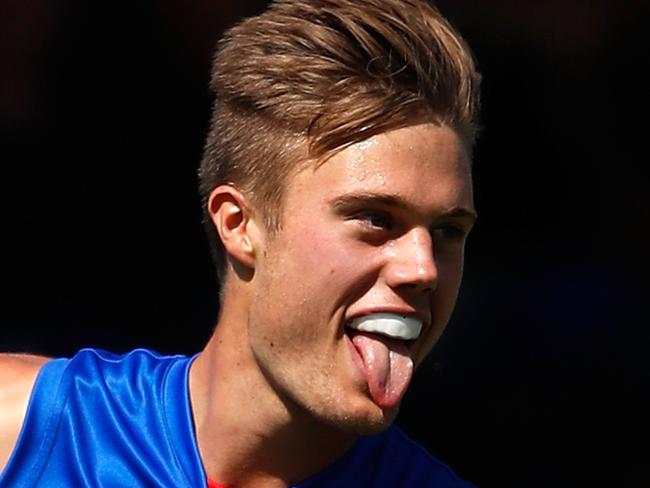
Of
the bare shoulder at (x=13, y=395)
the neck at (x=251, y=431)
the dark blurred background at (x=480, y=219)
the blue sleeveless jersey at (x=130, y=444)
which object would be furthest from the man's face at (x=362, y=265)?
the dark blurred background at (x=480, y=219)

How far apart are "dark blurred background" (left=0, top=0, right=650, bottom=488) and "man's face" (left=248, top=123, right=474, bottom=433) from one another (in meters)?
1.48

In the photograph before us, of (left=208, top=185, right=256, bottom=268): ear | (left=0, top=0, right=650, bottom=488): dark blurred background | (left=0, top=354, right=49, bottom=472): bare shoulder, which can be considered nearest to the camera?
(left=208, top=185, right=256, bottom=268): ear

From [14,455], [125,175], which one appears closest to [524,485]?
[125,175]

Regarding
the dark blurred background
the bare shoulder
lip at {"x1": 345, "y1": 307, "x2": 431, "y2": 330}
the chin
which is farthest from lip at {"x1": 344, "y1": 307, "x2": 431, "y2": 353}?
the dark blurred background

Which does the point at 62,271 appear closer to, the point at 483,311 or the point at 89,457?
the point at 483,311

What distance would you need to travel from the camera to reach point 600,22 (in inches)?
170

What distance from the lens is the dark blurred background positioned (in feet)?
14.1

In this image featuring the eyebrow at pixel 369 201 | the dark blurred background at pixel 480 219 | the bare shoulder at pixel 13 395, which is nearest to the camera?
the eyebrow at pixel 369 201

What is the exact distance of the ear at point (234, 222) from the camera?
9.48ft

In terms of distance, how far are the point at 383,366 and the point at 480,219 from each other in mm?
1716

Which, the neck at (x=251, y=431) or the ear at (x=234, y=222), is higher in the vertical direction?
the ear at (x=234, y=222)

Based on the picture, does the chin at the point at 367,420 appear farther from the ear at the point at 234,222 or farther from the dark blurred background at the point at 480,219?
the dark blurred background at the point at 480,219

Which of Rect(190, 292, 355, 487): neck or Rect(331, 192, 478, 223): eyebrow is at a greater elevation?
Rect(331, 192, 478, 223): eyebrow

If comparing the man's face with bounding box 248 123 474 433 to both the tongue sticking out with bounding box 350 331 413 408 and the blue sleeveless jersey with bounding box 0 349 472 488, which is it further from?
the blue sleeveless jersey with bounding box 0 349 472 488
